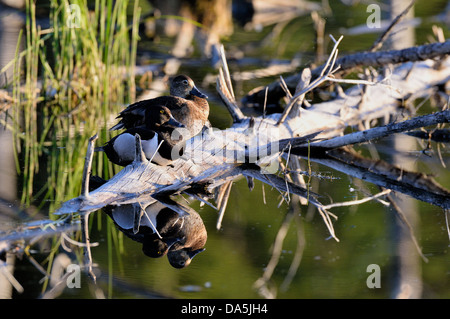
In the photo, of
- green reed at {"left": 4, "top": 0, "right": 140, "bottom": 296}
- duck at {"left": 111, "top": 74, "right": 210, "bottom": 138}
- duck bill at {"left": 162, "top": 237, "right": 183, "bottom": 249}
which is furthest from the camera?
green reed at {"left": 4, "top": 0, "right": 140, "bottom": 296}

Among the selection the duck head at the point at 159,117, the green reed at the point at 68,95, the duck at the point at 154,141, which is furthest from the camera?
the green reed at the point at 68,95

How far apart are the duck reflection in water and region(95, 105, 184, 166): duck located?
39 centimetres

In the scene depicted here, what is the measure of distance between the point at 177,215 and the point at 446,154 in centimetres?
294

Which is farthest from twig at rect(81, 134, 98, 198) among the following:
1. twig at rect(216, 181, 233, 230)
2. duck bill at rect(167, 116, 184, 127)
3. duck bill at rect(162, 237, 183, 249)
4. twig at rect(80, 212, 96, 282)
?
duck bill at rect(167, 116, 184, 127)

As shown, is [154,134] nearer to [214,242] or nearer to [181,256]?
[214,242]

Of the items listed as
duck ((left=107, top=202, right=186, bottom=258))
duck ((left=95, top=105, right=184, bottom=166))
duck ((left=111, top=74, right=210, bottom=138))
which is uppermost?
duck ((left=111, top=74, right=210, bottom=138))

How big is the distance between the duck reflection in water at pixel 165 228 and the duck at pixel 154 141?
0.39 metres

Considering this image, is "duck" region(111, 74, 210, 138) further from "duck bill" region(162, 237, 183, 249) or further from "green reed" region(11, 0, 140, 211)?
"duck bill" region(162, 237, 183, 249)

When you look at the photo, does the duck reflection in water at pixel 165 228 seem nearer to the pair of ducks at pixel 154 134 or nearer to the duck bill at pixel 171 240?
the duck bill at pixel 171 240

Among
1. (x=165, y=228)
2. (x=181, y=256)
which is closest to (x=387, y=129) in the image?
(x=165, y=228)

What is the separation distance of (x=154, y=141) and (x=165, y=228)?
91 centimetres

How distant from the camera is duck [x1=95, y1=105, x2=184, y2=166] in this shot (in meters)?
5.12

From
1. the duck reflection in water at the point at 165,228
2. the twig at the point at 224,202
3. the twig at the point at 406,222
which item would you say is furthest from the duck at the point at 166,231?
the twig at the point at 406,222

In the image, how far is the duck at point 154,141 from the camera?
5.12 metres
